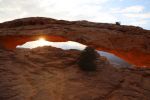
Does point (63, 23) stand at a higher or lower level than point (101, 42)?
higher

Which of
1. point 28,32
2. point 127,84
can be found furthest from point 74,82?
point 28,32

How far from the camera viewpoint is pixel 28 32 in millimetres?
22234

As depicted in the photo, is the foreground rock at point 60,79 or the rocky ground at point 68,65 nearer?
the foreground rock at point 60,79

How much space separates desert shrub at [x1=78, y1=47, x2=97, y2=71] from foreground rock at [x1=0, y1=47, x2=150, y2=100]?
0.44m

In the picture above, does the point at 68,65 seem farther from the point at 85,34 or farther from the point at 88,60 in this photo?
the point at 85,34

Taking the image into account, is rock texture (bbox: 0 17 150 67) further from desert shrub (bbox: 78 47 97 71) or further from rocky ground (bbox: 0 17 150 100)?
desert shrub (bbox: 78 47 97 71)

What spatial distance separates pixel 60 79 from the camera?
17.2 m

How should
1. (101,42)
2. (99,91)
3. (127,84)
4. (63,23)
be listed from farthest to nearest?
(63,23) < (101,42) < (127,84) < (99,91)

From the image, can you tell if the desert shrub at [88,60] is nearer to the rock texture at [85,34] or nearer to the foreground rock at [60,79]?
the foreground rock at [60,79]

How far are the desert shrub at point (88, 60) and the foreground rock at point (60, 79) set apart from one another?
436 mm

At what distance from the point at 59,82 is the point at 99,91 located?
2765 mm

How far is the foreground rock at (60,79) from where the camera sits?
15.5 meters

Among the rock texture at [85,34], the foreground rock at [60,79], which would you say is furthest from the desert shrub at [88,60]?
the rock texture at [85,34]

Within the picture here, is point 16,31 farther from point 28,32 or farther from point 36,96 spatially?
point 36,96
